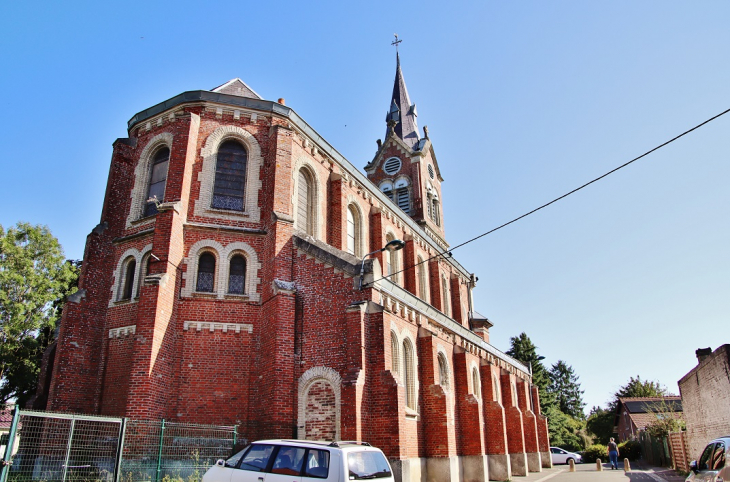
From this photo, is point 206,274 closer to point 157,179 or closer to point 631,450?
point 157,179

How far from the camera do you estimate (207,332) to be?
16.5 meters

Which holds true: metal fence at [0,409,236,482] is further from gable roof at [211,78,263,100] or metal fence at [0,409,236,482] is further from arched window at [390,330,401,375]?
gable roof at [211,78,263,100]

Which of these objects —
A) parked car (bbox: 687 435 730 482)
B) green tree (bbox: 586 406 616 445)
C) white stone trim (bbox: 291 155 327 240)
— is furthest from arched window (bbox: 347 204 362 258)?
green tree (bbox: 586 406 616 445)

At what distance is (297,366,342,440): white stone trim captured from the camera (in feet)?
50.3

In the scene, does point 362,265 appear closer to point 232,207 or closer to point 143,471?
point 232,207

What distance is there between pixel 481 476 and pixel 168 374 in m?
12.4

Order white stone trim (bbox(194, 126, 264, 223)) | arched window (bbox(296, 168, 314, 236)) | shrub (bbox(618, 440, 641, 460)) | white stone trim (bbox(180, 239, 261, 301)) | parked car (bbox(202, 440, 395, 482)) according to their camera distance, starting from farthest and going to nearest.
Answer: shrub (bbox(618, 440, 641, 460)), arched window (bbox(296, 168, 314, 236)), white stone trim (bbox(194, 126, 264, 223)), white stone trim (bbox(180, 239, 261, 301)), parked car (bbox(202, 440, 395, 482))

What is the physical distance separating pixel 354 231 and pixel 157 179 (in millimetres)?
8531

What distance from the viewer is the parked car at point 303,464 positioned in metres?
9.06

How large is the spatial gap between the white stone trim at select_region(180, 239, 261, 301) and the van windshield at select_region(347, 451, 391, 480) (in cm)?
839

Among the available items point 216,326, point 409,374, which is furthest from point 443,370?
point 216,326

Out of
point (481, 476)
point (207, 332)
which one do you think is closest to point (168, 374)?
point (207, 332)

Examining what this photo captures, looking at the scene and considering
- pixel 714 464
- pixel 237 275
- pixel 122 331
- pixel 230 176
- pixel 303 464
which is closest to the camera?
pixel 303 464

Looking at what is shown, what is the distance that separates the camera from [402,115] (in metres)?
42.8
